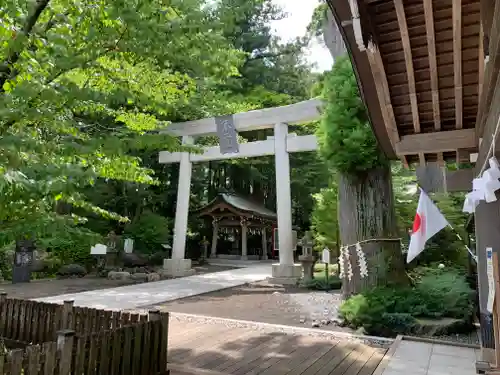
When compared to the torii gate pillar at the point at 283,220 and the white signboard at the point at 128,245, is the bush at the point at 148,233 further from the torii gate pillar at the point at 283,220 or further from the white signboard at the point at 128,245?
the torii gate pillar at the point at 283,220

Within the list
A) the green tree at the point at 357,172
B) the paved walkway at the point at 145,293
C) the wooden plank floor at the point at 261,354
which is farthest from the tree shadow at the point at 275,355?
the paved walkway at the point at 145,293

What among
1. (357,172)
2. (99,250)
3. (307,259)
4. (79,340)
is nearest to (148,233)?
(99,250)

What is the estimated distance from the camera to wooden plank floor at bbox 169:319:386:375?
443 centimetres

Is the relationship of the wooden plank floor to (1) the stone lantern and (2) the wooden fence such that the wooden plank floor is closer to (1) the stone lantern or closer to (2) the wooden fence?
(2) the wooden fence

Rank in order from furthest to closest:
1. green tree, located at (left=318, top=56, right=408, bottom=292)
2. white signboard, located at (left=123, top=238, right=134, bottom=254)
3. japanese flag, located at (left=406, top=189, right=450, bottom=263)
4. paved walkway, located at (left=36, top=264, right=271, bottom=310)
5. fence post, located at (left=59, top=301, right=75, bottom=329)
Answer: white signboard, located at (left=123, top=238, right=134, bottom=254)
paved walkway, located at (left=36, top=264, right=271, bottom=310)
green tree, located at (left=318, top=56, right=408, bottom=292)
fence post, located at (left=59, top=301, right=75, bottom=329)
japanese flag, located at (left=406, top=189, right=450, bottom=263)

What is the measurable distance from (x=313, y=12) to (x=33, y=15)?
913 centimetres

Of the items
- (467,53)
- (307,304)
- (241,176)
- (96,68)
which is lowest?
(307,304)

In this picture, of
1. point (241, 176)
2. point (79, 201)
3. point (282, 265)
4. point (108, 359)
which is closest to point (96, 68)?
point (79, 201)

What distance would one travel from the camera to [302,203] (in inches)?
1032

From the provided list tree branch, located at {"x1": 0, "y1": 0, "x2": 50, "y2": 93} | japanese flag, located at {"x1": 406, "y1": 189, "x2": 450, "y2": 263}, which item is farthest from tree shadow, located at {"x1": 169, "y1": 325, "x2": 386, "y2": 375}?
tree branch, located at {"x1": 0, "y1": 0, "x2": 50, "y2": 93}

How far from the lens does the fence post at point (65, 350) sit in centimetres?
316

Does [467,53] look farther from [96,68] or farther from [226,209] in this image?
[226,209]

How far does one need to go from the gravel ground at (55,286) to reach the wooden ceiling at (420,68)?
31.0 ft

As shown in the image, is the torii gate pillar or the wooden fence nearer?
the wooden fence
